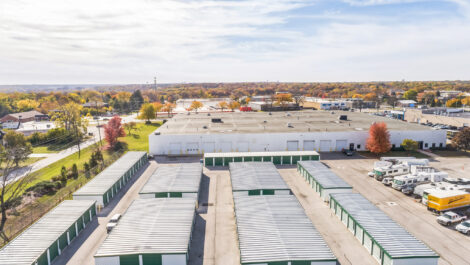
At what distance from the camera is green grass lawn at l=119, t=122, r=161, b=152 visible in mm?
66062

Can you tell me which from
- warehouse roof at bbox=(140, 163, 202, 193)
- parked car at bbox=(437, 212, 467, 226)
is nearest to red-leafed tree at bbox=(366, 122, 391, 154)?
parked car at bbox=(437, 212, 467, 226)

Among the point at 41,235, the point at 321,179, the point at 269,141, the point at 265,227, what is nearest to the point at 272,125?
the point at 269,141

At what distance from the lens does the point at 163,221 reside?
89.5 ft

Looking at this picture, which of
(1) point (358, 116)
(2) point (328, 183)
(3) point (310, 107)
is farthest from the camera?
(3) point (310, 107)

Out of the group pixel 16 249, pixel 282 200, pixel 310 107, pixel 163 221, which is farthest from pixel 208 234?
pixel 310 107

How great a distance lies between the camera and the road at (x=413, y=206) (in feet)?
83.2

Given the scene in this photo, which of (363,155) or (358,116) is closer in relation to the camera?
(363,155)

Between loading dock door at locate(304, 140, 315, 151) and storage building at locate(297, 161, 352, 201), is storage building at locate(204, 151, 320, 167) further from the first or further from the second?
loading dock door at locate(304, 140, 315, 151)

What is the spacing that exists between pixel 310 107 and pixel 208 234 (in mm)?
120559

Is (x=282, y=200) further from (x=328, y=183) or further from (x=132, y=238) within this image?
(x=132, y=238)

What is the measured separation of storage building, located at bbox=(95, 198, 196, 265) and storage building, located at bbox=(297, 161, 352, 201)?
54.6ft

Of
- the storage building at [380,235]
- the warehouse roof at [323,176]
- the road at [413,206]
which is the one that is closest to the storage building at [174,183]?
the warehouse roof at [323,176]

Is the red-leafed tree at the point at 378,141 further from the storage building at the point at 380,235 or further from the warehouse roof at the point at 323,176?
the storage building at the point at 380,235

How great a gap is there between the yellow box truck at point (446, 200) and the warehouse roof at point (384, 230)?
25.3ft
